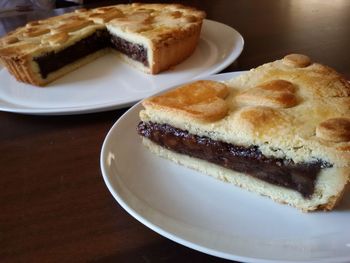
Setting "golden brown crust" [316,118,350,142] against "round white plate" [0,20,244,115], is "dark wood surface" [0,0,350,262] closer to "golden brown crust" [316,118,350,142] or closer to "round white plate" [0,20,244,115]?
"round white plate" [0,20,244,115]

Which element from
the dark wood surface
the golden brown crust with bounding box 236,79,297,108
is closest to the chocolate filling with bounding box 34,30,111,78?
the dark wood surface

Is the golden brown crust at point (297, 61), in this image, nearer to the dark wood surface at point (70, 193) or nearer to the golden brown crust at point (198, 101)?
the golden brown crust at point (198, 101)

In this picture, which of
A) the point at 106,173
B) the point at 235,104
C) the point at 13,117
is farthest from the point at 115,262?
the point at 13,117

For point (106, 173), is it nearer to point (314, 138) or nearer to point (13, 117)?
point (314, 138)

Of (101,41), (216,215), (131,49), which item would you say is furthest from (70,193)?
(101,41)

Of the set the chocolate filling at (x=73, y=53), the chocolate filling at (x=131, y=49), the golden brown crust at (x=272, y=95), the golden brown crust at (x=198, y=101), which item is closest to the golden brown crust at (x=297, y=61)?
the golden brown crust at (x=272, y=95)

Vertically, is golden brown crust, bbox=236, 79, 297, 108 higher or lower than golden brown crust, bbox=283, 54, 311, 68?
lower
